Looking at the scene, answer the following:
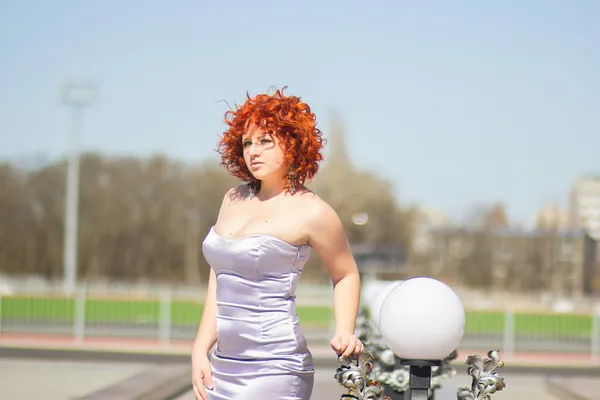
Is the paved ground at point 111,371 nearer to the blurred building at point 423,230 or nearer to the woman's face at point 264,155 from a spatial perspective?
the woman's face at point 264,155

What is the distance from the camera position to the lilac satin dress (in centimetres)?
272

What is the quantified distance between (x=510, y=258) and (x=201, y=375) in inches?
2304

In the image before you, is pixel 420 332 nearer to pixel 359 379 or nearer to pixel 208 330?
pixel 359 379

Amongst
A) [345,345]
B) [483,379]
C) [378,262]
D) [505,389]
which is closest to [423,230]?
[378,262]

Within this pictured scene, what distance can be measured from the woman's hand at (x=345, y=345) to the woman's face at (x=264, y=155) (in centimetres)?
59

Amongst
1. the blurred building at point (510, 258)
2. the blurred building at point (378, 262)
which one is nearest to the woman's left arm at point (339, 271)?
the blurred building at point (378, 262)

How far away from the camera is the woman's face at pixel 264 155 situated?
9.52 feet

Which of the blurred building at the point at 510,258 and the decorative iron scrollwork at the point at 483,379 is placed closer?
the decorative iron scrollwork at the point at 483,379

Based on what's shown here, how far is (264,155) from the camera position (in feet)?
9.52

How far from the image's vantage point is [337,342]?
277 centimetres

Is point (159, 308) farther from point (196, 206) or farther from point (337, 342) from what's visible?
point (196, 206)

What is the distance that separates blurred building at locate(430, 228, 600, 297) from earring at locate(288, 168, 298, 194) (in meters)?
49.8

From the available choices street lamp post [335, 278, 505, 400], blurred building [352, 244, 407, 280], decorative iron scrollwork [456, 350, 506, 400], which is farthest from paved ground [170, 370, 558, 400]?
blurred building [352, 244, 407, 280]

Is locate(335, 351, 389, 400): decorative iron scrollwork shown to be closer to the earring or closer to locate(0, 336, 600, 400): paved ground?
the earring
